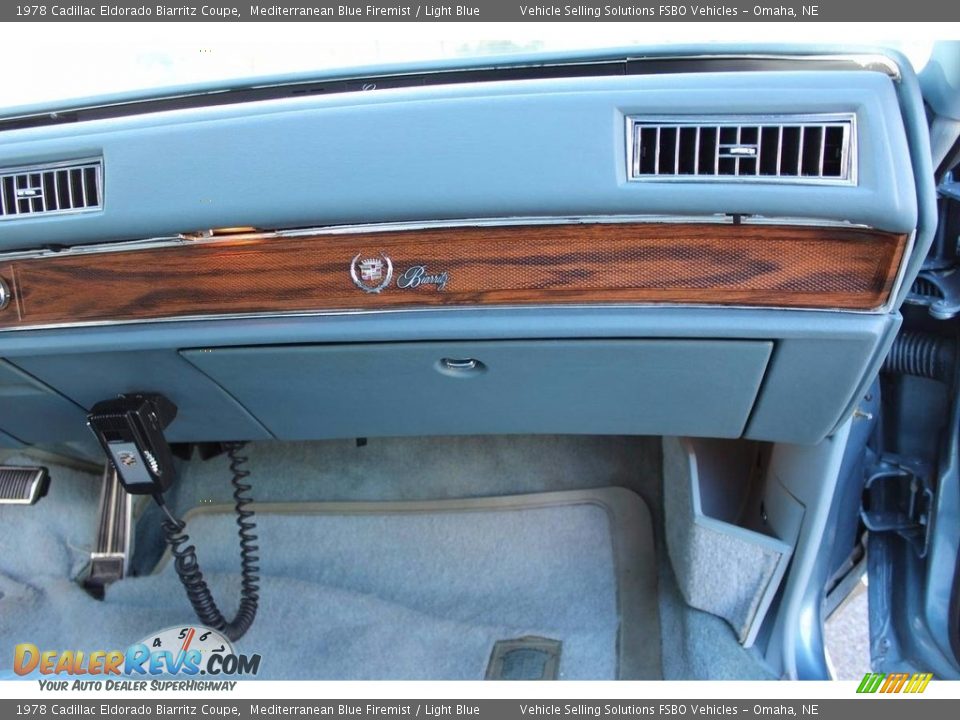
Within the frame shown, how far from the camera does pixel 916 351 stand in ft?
4.58

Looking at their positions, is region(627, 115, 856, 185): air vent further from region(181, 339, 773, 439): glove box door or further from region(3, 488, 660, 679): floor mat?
region(3, 488, 660, 679): floor mat

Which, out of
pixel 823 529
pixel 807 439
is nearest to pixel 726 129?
pixel 807 439

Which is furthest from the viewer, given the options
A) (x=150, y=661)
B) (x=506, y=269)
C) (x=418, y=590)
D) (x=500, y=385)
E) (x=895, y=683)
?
(x=418, y=590)

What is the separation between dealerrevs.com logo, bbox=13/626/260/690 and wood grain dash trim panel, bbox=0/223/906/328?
2.95ft

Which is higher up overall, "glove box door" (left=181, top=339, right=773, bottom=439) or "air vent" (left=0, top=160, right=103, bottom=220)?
"air vent" (left=0, top=160, right=103, bottom=220)

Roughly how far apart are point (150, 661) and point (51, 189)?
1.14 meters

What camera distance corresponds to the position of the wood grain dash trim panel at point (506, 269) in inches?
40.3

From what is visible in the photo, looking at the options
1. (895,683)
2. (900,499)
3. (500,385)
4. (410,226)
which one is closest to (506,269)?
(410,226)

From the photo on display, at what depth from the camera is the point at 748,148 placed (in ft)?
3.16

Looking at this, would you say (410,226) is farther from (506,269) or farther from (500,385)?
(500,385)

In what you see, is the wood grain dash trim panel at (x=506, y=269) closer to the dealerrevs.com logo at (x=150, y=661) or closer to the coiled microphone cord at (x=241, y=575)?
the coiled microphone cord at (x=241, y=575)

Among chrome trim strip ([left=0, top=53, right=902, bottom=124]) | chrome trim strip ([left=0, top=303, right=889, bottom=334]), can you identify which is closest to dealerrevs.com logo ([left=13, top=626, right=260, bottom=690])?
chrome trim strip ([left=0, top=303, right=889, bottom=334])

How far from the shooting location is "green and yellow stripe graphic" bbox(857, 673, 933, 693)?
1.46 metres

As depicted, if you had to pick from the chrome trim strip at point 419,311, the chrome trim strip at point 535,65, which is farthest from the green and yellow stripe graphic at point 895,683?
the chrome trim strip at point 535,65
